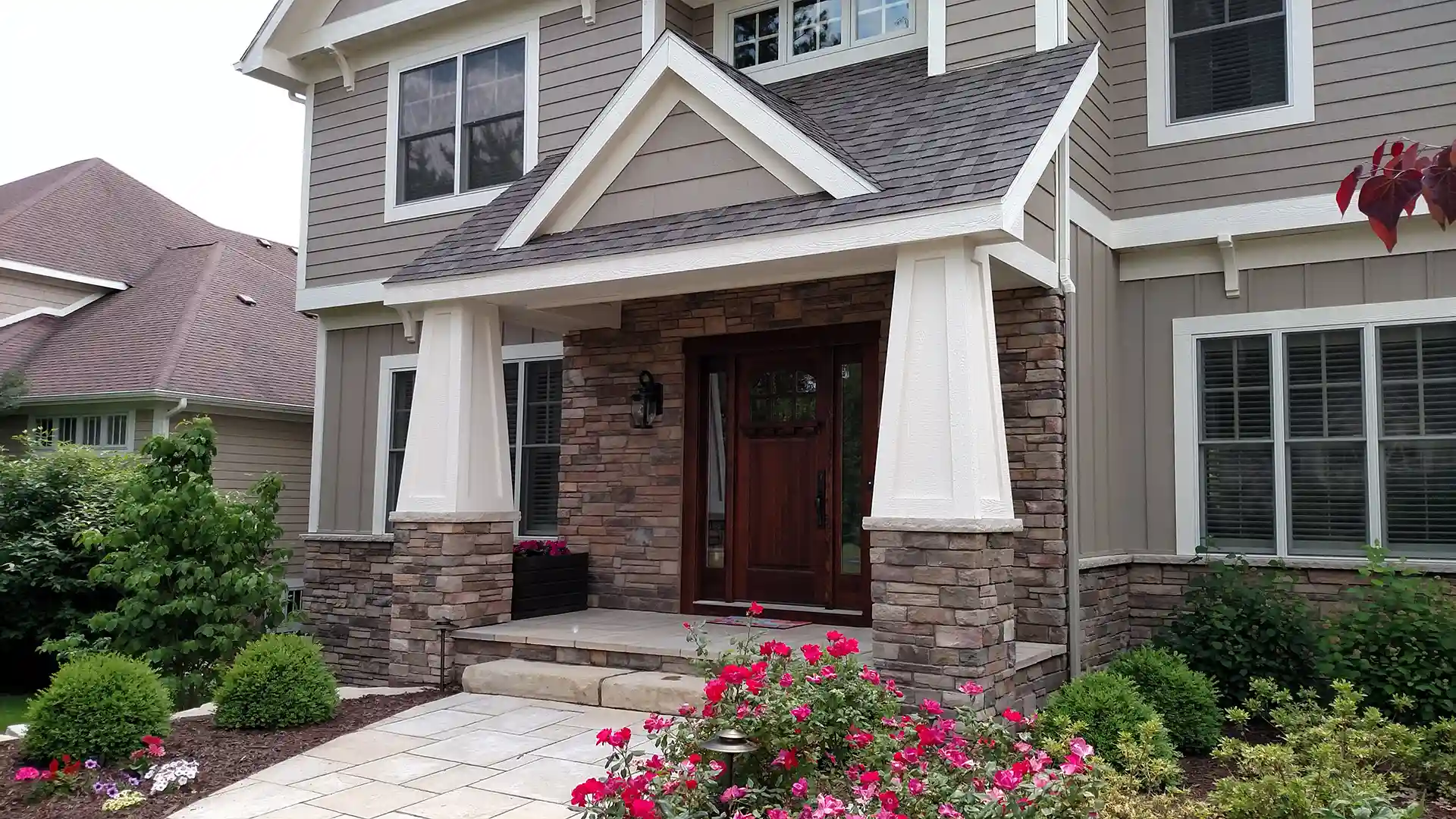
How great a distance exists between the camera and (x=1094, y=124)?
7.55m

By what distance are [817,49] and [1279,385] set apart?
4.31 metres

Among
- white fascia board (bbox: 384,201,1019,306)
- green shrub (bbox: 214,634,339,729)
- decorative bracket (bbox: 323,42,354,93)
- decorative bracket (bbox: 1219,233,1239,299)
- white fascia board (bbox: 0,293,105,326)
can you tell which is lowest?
green shrub (bbox: 214,634,339,729)

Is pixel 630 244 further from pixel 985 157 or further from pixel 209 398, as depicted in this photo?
pixel 209 398

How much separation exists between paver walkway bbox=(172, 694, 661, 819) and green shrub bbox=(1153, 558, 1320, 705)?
3.48 metres

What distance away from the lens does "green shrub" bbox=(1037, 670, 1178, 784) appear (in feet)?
17.4

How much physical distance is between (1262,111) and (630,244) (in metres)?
4.42

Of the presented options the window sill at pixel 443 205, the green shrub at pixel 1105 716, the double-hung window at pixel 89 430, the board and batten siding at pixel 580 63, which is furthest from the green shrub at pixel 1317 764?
the double-hung window at pixel 89 430

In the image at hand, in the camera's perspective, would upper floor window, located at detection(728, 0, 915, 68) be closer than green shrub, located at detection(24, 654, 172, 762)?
No

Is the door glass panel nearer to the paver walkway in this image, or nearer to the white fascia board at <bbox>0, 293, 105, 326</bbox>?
the paver walkway

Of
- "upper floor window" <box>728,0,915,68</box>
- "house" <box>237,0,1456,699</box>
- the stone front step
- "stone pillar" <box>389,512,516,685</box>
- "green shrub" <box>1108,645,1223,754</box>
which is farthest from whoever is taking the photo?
"upper floor window" <box>728,0,915,68</box>

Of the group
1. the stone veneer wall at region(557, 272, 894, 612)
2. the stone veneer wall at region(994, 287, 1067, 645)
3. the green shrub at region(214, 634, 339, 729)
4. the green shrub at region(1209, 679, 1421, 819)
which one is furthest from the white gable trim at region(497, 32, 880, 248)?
the green shrub at region(1209, 679, 1421, 819)

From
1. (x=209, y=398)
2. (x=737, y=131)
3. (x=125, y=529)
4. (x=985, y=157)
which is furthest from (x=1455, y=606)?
(x=209, y=398)

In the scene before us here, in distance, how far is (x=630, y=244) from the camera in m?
6.85

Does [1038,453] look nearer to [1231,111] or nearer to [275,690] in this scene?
[1231,111]
